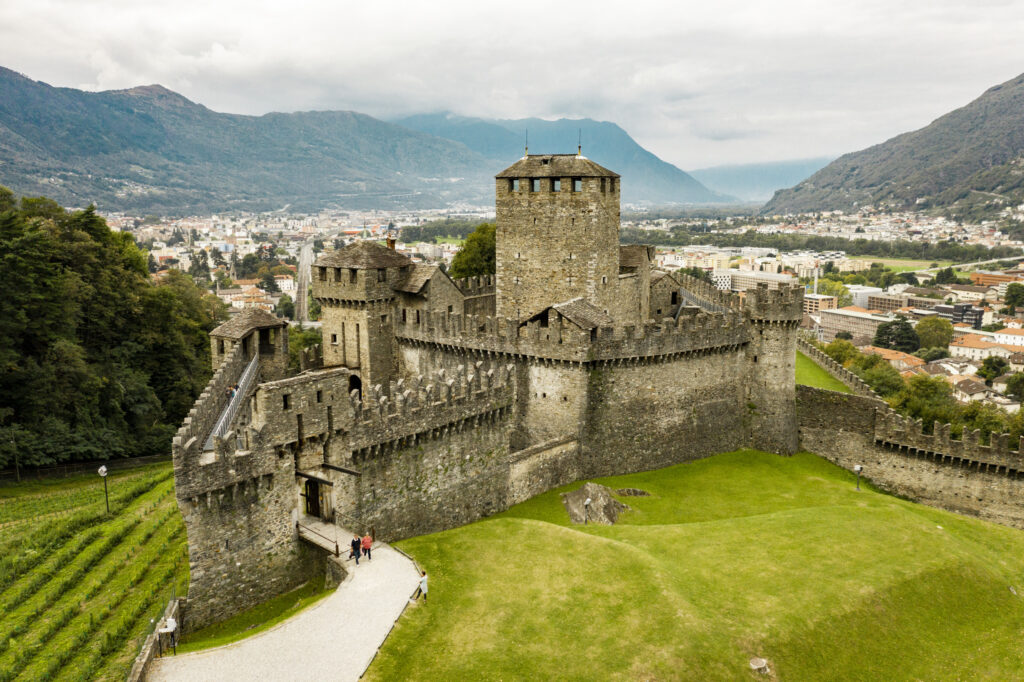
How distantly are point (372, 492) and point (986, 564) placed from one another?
68.4 ft

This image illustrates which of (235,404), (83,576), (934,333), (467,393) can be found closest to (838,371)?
(467,393)

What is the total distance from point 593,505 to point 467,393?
6479mm

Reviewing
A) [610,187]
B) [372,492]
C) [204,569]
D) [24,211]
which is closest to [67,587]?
[204,569]

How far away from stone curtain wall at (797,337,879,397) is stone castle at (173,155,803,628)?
322 inches

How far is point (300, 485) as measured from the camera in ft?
73.4

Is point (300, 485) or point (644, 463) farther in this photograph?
point (644, 463)

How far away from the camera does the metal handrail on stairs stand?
22381 mm

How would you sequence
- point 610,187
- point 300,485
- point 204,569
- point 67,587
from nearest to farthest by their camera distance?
1. point 204,569
2. point 300,485
3. point 67,587
4. point 610,187

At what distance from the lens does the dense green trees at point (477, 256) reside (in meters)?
59.7

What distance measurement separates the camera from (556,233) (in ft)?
108

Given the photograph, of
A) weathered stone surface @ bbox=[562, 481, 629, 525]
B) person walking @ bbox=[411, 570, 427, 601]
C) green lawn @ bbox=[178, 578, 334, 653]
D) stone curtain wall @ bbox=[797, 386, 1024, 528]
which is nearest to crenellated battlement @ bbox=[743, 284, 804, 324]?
stone curtain wall @ bbox=[797, 386, 1024, 528]

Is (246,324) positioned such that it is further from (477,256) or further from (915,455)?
(477,256)

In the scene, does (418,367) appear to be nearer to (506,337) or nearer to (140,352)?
(506,337)

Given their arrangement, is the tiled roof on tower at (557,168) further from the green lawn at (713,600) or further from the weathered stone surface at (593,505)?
the green lawn at (713,600)
